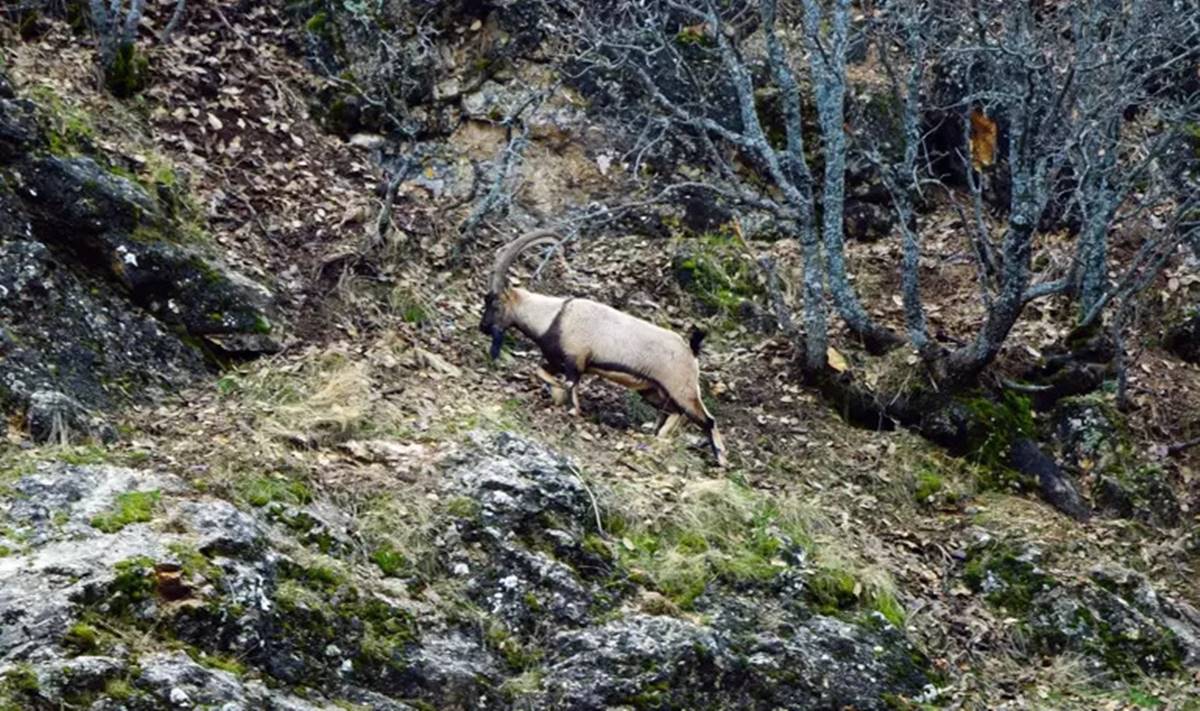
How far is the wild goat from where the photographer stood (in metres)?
10.7

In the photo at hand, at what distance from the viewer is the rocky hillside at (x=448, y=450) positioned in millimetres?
7301

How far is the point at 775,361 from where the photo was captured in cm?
1213

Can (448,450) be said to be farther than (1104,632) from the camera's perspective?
No

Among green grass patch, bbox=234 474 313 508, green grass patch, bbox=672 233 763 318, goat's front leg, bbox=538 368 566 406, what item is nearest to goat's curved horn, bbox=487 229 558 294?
goat's front leg, bbox=538 368 566 406

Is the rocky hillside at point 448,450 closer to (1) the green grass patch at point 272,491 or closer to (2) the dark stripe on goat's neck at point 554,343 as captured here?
(1) the green grass patch at point 272,491

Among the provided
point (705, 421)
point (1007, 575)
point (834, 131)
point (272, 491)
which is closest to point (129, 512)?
point (272, 491)

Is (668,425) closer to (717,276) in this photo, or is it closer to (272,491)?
(717,276)

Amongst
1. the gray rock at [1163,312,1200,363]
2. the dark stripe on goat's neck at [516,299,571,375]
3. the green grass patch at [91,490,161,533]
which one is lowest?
the green grass patch at [91,490,161,533]

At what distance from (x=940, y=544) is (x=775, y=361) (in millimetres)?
2459

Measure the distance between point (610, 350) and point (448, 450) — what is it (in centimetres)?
217

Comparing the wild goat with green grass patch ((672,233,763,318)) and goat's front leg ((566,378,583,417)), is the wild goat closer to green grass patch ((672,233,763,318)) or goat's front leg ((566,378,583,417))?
goat's front leg ((566,378,583,417))

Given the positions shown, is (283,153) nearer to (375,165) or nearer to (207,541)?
(375,165)

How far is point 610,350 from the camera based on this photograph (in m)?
10.8

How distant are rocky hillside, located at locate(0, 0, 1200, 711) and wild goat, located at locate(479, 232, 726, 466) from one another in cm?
27
